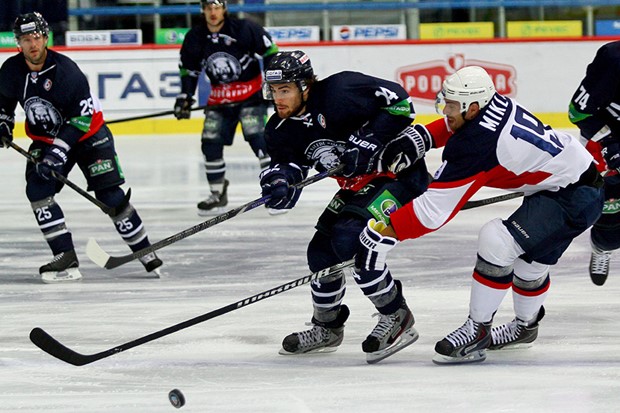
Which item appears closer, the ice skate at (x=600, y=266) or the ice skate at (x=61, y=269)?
the ice skate at (x=600, y=266)

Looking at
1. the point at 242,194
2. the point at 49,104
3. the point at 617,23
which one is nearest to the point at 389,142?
the point at 49,104

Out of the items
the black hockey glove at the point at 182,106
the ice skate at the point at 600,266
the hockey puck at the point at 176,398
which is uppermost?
the black hockey glove at the point at 182,106

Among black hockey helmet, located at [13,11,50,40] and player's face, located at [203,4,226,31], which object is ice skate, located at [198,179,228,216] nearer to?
player's face, located at [203,4,226,31]

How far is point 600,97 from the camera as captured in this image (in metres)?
4.46

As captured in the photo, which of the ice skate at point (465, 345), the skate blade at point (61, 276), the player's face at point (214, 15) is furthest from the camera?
the player's face at point (214, 15)

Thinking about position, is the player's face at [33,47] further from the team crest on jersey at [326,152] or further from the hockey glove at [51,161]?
the team crest on jersey at [326,152]

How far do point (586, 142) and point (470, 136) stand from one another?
5.16 feet

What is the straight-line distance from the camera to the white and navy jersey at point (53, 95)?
485 centimetres

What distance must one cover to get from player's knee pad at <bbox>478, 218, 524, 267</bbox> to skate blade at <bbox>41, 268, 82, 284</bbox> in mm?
2228

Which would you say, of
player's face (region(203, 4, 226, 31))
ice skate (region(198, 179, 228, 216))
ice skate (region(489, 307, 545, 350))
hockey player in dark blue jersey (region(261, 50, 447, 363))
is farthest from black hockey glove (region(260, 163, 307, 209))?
player's face (region(203, 4, 226, 31))

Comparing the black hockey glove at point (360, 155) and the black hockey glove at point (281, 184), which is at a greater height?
the black hockey glove at point (360, 155)

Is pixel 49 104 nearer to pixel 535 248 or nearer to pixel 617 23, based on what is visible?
pixel 535 248

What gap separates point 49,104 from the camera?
16.1 feet

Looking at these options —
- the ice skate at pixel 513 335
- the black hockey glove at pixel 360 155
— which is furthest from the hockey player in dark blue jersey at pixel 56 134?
the ice skate at pixel 513 335
